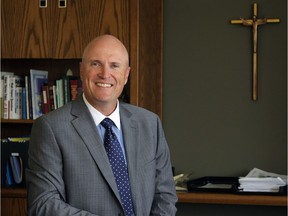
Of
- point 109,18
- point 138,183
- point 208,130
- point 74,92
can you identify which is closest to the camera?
point 138,183

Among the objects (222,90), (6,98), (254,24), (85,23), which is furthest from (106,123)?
(254,24)

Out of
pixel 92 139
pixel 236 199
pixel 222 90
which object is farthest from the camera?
pixel 222 90

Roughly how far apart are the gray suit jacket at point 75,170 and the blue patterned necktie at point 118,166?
0.08 feet

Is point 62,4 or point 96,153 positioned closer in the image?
point 96,153

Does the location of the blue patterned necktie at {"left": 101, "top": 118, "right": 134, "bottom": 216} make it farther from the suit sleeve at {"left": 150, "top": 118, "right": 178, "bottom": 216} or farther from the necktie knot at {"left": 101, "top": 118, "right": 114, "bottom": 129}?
the suit sleeve at {"left": 150, "top": 118, "right": 178, "bottom": 216}

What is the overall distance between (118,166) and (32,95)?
122cm

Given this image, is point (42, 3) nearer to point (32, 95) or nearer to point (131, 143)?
point (32, 95)

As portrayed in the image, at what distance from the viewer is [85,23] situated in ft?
10.0

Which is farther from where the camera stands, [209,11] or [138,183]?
[209,11]

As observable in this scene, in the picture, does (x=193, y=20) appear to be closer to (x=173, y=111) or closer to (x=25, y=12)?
(x=173, y=111)

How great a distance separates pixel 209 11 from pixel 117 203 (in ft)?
5.40

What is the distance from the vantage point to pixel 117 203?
214cm

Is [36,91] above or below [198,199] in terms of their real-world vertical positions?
above

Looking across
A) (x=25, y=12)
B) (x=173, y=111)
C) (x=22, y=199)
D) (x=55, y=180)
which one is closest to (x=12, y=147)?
(x=22, y=199)
